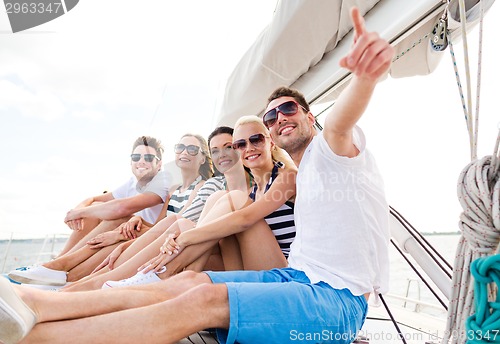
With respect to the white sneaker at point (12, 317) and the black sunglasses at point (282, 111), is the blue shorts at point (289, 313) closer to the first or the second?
the white sneaker at point (12, 317)

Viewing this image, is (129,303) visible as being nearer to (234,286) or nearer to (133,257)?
(234,286)

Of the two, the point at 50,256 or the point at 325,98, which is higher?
the point at 325,98

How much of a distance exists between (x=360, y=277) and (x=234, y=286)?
44 centimetres

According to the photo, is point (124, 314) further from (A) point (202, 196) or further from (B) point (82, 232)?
(B) point (82, 232)

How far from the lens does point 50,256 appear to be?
3.66m

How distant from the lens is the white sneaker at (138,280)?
4.91 feet

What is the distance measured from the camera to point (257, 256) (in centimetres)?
169

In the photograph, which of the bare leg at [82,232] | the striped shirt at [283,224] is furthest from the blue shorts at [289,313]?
the bare leg at [82,232]

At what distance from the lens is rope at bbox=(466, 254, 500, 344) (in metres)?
0.69

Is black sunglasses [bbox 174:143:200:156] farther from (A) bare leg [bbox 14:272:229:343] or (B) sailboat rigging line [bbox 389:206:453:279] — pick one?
(A) bare leg [bbox 14:272:229:343]

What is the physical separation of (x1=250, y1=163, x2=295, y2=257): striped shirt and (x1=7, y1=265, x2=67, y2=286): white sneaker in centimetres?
111

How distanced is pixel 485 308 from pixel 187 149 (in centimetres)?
195

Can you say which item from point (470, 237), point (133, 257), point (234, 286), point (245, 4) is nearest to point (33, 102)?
point (133, 257)

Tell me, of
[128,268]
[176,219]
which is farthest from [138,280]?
[176,219]
